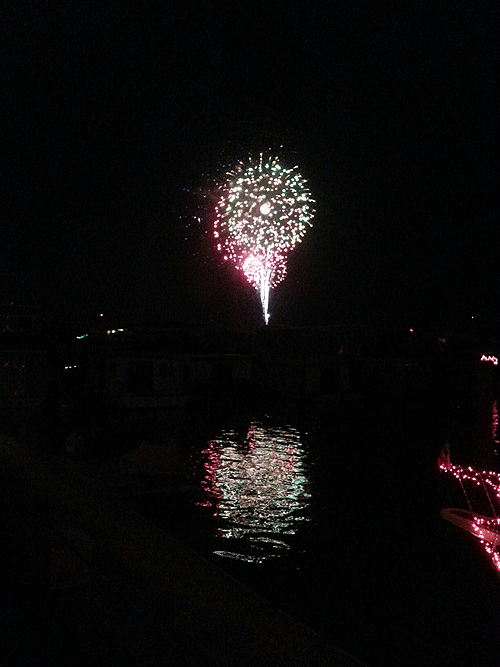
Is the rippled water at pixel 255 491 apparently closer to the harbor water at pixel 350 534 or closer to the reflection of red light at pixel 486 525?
the harbor water at pixel 350 534

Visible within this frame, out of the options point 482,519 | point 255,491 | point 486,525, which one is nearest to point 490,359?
point 255,491

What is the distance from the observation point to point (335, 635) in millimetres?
7566

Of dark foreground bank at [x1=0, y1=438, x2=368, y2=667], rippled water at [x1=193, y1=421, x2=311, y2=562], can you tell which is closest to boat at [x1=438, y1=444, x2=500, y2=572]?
rippled water at [x1=193, y1=421, x2=311, y2=562]

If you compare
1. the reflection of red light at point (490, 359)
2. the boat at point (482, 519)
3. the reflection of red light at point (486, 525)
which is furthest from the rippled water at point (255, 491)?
the reflection of red light at point (490, 359)

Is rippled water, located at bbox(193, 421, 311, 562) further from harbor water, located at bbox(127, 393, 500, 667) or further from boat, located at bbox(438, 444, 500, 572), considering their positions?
boat, located at bbox(438, 444, 500, 572)

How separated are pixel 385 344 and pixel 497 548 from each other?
3465 cm

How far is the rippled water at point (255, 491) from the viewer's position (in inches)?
426

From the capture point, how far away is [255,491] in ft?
46.1

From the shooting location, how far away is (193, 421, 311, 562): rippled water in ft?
35.5

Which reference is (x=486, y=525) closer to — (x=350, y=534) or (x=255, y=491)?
(x=350, y=534)

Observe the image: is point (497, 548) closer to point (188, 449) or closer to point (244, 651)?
point (244, 651)

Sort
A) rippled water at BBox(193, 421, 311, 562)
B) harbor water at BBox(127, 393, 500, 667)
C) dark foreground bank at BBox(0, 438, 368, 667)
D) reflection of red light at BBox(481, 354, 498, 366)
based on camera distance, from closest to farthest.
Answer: dark foreground bank at BBox(0, 438, 368, 667) < harbor water at BBox(127, 393, 500, 667) < rippled water at BBox(193, 421, 311, 562) < reflection of red light at BBox(481, 354, 498, 366)

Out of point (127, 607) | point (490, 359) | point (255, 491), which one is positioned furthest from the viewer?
point (490, 359)

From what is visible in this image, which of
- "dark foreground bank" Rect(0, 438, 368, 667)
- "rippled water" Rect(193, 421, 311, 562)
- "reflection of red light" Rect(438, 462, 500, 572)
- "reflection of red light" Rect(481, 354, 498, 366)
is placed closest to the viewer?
"dark foreground bank" Rect(0, 438, 368, 667)
